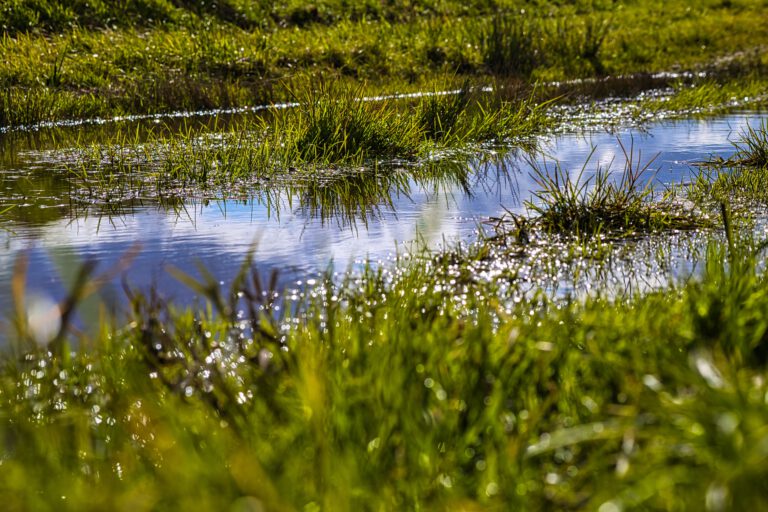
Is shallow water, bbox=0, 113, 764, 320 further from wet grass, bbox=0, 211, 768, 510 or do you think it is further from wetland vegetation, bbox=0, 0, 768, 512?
wet grass, bbox=0, 211, 768, 510

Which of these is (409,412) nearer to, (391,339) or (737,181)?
(391,339)

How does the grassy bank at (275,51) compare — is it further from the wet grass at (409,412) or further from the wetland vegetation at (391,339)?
the wet grass at (409,412)

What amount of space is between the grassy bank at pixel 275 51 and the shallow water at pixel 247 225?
8.71 ft

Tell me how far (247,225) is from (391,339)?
8.63 ft

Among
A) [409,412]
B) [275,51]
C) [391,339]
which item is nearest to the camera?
[409,412]

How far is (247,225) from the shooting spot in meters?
4.94

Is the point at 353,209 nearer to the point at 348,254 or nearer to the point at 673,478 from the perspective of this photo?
the point at 348,254

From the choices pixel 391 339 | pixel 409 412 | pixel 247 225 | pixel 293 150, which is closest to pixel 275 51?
pixel 293 150

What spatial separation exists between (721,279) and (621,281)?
2.61 ft

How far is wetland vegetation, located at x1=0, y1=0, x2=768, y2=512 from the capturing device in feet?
5.89

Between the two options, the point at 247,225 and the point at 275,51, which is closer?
the point at 247,225

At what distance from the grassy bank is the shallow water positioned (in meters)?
2.66

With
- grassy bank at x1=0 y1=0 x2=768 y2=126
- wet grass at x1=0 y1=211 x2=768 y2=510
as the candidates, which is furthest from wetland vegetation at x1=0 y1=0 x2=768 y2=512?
grassy bank at x1=0 y1=0 x2=768 y2=126

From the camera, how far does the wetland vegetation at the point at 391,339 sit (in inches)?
70.7
